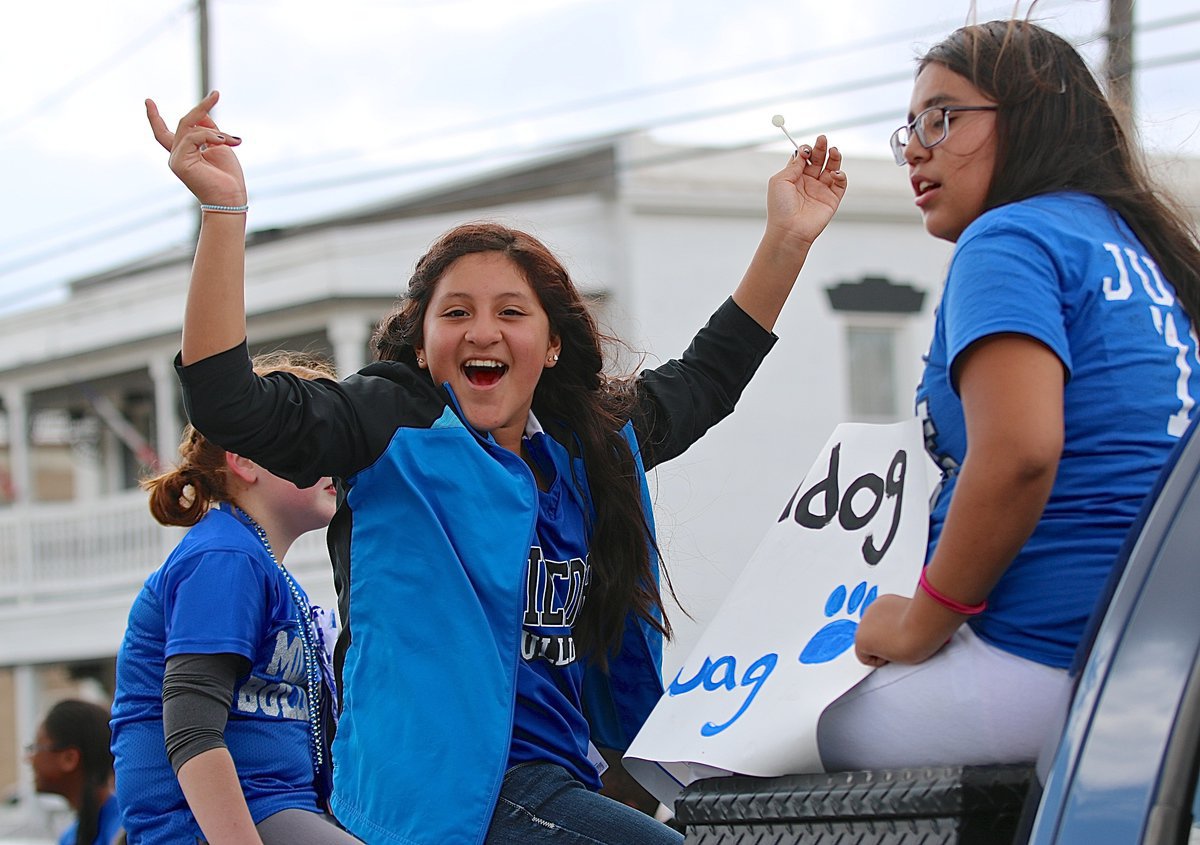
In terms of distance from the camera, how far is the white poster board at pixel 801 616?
1.91m

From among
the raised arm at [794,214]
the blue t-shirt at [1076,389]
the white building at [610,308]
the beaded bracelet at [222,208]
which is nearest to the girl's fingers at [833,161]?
the raised arm at [794,214]

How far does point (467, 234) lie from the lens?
2.78 metres

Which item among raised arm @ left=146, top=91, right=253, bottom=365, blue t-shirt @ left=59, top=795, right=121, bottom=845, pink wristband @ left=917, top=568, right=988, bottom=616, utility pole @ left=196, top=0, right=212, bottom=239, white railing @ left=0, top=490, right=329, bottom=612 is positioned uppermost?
utility pole @ left=196, top=0, right=212, bottom=239

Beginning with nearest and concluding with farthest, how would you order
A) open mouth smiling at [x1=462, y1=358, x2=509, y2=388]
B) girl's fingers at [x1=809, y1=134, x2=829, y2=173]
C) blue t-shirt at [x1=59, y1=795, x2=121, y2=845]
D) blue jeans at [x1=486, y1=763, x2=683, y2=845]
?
blue jeans at [x1=486, y1=763, x2=683, y2=845] → open mouth smiling at [x1=462, y1=358, x2=509, y2=388] → girl's fingers at [x1=809, y1=134, x2=829, y2=173] → blue t-shirt at [x1=59, y1=795, x2=121, y2=845]

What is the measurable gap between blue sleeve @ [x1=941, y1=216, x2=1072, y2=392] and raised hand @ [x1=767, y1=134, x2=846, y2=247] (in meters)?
1.11

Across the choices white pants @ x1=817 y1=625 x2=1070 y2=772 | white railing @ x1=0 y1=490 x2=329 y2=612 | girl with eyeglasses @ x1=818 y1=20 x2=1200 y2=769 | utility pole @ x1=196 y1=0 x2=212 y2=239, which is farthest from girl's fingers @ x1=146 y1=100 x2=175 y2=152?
white railing @ x1=0 y1=490 x2=329 y2=612

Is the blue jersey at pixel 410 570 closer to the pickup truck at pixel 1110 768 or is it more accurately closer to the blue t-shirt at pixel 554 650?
the blue t-shirt at pixel 554 650

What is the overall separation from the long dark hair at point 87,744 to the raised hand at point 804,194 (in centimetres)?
398

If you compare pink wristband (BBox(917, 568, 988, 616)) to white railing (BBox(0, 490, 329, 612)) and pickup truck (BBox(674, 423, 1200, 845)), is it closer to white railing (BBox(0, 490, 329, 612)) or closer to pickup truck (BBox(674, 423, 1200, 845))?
pickup truck (BBox(674, 423, 1200, 845))

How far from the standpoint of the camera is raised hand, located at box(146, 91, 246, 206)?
2264 mm

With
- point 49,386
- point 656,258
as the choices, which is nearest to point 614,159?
point 656,258

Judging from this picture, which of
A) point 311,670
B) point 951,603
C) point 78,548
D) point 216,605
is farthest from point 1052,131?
point 78,548

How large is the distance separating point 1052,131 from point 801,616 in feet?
2.50

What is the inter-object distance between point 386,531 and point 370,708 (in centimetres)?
28
